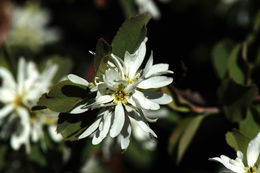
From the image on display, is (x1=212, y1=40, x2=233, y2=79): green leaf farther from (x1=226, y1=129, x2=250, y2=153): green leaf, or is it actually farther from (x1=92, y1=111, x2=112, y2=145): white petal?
(x1=92, y1=111, x2=112, y2=145): white petal

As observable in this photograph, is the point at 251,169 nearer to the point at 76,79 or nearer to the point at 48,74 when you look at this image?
the point at 76,79

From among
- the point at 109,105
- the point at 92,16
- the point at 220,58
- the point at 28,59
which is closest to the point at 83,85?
the point at 109,105

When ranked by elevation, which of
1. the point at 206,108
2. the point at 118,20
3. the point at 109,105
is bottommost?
the point at 206,108

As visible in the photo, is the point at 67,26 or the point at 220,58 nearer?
the point at 220,58

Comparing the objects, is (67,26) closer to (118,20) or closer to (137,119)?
(118,20)

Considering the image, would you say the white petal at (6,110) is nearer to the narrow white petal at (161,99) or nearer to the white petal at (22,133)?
the white petal at (22,133)

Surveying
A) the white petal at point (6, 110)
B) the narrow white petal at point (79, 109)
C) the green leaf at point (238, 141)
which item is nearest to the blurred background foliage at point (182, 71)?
the green leaf at point (238, 141)

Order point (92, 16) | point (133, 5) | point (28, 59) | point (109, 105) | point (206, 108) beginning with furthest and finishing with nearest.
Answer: point (92, 16) < point (28, 59) < point (133, 5) < point (206, 108) < point (109, 105)
